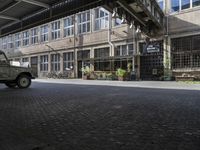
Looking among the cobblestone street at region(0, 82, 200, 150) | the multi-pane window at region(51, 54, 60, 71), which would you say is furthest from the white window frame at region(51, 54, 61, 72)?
the cobblestone street at region(0, 82, 200, 150)

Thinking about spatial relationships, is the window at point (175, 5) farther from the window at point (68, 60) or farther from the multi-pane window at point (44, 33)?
the multi-pane window at point (44, 33)

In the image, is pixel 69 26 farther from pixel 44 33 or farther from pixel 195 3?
pixel 195 3

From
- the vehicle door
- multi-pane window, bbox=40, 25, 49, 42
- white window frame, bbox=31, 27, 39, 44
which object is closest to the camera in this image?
the vehicle door

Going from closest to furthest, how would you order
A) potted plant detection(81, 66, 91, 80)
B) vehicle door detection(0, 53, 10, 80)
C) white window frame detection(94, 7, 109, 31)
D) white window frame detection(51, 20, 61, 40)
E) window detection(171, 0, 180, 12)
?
vehicle door detection(0, 53, 10, 80) < window detection(171, 0, 180, 12) < potted plant detection(81, 66, 91, 80) < white window frame detection(94, 7, 109, 31) < white window frame detection(51, 20, 61, 40)

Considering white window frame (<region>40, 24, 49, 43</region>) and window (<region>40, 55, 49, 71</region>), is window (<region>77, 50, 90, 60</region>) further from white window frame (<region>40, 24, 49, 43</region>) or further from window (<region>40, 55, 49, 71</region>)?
white window frame (<region>40, 24, 49, 43</region>)

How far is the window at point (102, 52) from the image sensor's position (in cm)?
2532

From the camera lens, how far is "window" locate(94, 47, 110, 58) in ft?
83.1

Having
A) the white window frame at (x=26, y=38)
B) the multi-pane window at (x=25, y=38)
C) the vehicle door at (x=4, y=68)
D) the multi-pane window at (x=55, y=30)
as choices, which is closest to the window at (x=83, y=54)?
the multi-pane window at (x=55, y=30)

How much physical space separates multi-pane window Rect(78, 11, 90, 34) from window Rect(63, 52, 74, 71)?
138 inches

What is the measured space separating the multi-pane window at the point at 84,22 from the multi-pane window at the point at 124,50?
587 cm

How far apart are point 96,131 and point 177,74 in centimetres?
1739

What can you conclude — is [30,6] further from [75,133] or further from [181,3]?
[181,3]

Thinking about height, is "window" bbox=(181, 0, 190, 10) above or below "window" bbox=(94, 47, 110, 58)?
above

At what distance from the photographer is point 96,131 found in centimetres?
393
